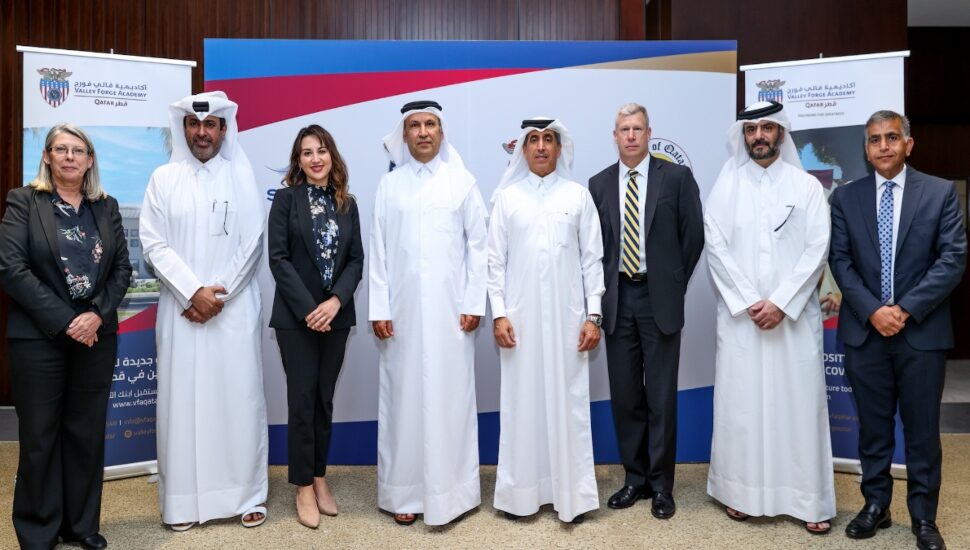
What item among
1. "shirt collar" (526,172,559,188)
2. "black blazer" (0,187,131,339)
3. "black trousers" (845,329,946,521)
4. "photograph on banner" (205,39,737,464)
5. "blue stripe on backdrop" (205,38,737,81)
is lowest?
"black trousers" (845,329,946,521)

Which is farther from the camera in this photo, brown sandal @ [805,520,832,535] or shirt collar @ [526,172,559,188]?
shirt collar @ [526,172,559,188]

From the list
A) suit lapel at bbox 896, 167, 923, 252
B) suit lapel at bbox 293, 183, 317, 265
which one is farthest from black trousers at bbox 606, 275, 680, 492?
suit lapel at bbox 293, 183, 317, 265

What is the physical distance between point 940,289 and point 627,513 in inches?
68.7

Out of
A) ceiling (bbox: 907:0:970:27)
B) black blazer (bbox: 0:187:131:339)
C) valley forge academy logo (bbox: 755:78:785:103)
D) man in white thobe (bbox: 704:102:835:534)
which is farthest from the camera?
ceiling (bbox: 907:0:970:27)

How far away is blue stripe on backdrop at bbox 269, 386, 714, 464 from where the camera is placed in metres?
4.38

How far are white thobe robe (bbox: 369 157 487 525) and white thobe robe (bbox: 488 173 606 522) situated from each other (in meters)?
0.16

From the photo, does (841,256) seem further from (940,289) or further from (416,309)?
(416,309)

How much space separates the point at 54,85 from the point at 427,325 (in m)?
2.59

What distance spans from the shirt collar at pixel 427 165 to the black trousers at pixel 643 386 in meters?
1.09

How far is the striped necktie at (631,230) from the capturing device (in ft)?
11.5

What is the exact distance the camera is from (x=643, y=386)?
3646mm

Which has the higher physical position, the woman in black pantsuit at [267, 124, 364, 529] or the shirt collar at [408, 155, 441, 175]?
the shirt collar at [408, 155, 441, 175]

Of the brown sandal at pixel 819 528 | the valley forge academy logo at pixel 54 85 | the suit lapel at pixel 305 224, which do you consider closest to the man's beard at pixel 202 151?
the suit lapel at pixel 305 224

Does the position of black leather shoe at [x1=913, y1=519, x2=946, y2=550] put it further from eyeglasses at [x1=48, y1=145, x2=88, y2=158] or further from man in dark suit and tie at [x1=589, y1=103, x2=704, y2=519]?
eyeglasses at [x1=48, y1=145, x2=88, y2=158]
